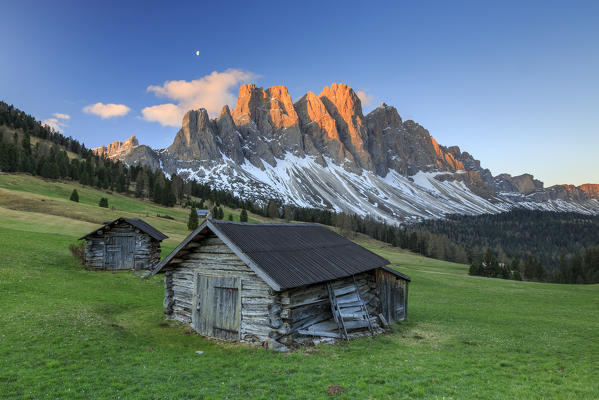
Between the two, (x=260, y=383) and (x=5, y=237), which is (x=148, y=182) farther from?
(x=260, y=383)

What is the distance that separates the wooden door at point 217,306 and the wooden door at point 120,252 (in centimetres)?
2421

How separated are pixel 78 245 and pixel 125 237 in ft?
22.0

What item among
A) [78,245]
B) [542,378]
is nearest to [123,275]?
[78,245]

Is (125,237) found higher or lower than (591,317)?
higher

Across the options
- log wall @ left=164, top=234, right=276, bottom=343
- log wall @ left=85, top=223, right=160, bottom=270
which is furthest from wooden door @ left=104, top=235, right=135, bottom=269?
log wall @ left=164, top=234, right=276, bottom=343

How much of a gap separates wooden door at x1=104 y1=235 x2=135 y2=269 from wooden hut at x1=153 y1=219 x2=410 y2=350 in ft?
70.4

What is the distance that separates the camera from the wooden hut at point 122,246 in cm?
3644

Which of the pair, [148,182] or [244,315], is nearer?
[244,315]

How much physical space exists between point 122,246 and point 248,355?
30250mm

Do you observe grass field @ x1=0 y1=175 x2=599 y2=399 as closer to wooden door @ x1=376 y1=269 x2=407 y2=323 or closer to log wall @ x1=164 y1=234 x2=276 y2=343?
log wall @ x1=164 y1=234 x2=276 y2=343

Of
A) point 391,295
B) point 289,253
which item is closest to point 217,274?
point 289,253

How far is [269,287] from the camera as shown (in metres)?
15.6

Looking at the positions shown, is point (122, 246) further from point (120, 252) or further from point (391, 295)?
point (391, 295)

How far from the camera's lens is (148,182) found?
126375mm
